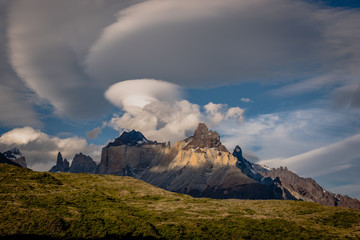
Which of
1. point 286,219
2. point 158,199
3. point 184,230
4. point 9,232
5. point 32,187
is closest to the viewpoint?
point 9,232

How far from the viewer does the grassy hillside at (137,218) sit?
36031 millimetres

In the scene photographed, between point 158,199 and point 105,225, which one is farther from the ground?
point 158,199

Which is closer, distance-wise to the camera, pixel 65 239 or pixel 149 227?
pixel 65 239

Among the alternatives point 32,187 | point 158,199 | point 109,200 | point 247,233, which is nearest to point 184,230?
point 247,233

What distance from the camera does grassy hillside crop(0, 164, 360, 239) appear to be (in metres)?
36.0

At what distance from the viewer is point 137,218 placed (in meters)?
41.5

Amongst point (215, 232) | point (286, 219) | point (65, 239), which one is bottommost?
point (65, 239)

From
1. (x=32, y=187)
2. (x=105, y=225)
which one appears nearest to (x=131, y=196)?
(x=32, y=187)

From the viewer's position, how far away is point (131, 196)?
6225 centimetres

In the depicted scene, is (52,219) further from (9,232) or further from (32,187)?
(32,187)

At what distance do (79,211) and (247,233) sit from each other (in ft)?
72.5

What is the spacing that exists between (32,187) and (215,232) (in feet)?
101

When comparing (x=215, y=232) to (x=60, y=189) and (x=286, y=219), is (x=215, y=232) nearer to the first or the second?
(x=286, y=219)

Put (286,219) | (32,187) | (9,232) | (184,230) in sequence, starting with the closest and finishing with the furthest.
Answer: (9,232), (184,230), (286,219), (32,187)
